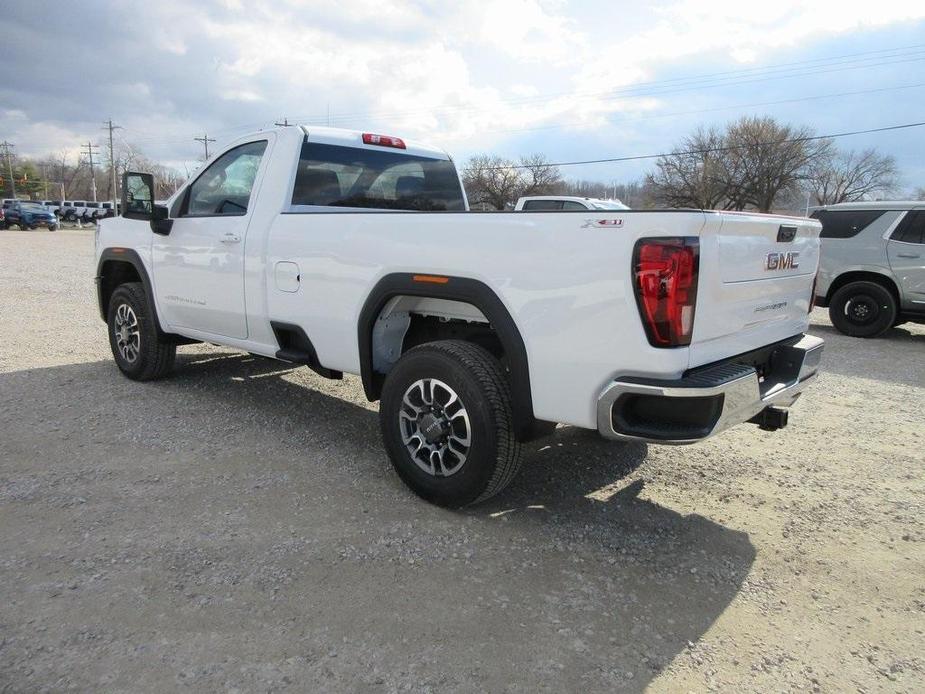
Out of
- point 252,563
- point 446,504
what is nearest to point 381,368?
point 446,504

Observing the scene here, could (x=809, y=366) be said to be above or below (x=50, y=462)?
above

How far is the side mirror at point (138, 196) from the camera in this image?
5203 millimetres

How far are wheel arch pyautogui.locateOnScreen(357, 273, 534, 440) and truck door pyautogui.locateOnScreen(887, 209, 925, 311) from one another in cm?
845

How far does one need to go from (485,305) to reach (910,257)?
28.2 feet

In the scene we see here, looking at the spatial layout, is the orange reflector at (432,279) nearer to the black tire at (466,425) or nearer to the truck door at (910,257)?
the black tire at (466,425)

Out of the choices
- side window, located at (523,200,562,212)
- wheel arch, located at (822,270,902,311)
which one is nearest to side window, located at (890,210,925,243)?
wheel arch, located at (822,270,902,311)

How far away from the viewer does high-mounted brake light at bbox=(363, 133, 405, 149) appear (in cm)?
494

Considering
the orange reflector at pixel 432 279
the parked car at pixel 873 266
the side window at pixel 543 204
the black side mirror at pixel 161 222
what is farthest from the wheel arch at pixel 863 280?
the black side mirror at pixel 161 222

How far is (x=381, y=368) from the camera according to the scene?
157 inches

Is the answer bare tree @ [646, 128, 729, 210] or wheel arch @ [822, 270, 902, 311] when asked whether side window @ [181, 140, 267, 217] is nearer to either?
wheel arch @ [822, 270, 902, 311]

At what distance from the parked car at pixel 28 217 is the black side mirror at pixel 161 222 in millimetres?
41959

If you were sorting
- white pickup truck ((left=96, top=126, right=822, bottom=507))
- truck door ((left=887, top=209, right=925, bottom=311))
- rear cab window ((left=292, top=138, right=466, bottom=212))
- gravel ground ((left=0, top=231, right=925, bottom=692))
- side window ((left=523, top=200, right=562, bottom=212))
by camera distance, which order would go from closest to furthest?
1. gravel ground ((left=0, top=231, right=925, bottom=692))
2. white pickup truck ((left=96, top=126, right=822, bottom=507))
3. rear cab window ((left=292, top=138, right=466, bottom=212))
4. truck door ((left=887, top=209, right=925, bottom=311))
5. side window ((left=523, top=200, right=562, bottom=212))

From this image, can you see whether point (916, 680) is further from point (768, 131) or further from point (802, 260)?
point (768, 131)

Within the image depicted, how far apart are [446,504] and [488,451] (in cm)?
47
